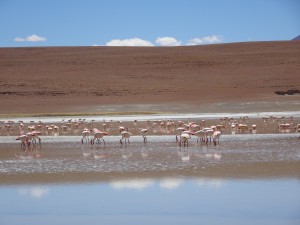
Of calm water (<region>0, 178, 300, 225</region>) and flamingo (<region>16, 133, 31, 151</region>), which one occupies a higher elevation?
flamingo (<region>16, 133, 31, 151</region>)

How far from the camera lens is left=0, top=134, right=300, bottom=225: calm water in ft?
23.2

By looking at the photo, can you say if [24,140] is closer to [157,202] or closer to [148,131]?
[148,131]

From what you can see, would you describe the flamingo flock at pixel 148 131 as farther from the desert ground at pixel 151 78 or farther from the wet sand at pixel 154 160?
the desert ground at pixel 151 78

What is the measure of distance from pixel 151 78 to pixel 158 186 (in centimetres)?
3963

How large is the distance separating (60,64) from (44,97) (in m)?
13.2

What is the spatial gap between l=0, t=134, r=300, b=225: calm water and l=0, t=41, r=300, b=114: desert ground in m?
17.9

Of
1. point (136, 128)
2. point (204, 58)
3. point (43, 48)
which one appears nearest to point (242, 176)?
point (136, 128)

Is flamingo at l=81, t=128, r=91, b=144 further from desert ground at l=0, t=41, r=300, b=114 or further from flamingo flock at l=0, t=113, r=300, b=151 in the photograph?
desert ground at l=0, t=41, r=300, b=114

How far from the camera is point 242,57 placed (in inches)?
2117

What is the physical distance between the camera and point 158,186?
893cm

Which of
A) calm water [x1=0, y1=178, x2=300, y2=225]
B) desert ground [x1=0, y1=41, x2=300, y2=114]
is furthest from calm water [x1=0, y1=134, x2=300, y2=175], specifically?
desert ground [x1=0, y1=41, x2=300, y2=114]

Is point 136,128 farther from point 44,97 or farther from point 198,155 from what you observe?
point 44,97

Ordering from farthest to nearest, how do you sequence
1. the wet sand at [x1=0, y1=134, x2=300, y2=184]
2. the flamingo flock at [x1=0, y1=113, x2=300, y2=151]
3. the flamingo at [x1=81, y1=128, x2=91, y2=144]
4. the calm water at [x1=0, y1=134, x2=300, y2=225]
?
the flamingo at [x1=81, y1=128, x2=91, y2=144]
the flamingo flock at [x1=0, y1=113, x2=300, y2=151]
the wet sand at [x1=0, y1=134, x2=300, y2=184]
the calm water at [x1=0, y1=134, x2=300, y2=225]

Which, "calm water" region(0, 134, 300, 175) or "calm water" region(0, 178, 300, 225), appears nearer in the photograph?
"calm water" region(0, 178, 300, 225)
